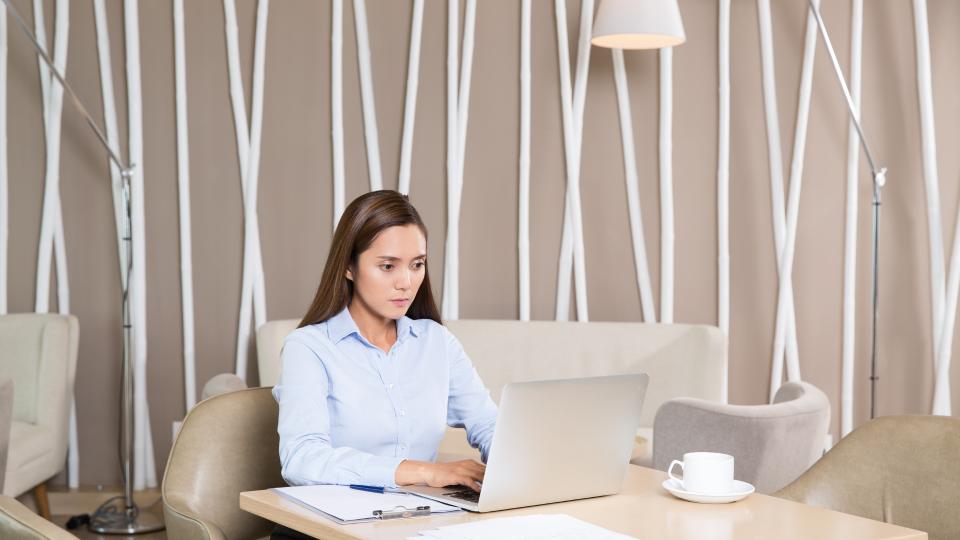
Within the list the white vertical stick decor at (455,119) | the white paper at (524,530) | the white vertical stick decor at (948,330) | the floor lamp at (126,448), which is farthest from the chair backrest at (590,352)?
the white paper at (524,530)

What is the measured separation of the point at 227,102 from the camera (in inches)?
171

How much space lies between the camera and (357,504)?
170cm

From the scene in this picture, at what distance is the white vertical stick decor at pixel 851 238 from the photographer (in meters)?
4.27

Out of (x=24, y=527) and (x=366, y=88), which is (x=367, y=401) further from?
(x=366, y=88)

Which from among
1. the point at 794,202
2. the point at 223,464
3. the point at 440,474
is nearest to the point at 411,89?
the point at 794,202

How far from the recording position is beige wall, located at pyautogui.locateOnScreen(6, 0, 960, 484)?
4312mm

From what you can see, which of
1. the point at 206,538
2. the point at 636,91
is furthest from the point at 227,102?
the point at 206,538

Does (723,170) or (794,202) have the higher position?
(723,170)

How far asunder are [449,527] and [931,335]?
324 cm

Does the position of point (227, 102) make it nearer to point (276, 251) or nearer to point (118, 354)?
point (276, 251)

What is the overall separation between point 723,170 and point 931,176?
0.76 metres

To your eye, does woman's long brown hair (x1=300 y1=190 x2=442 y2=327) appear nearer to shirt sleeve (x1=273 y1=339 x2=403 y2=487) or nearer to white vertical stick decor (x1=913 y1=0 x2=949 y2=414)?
shirt sleeve (x1=273 y1=339 x2=403 y2=487)

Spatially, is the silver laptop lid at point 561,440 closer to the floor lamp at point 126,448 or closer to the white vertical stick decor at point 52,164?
the floor lamp at point 126,448

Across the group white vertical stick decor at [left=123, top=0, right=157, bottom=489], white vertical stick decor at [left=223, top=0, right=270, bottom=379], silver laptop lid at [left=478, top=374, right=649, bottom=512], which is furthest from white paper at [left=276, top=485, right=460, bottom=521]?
white vertical stick decor at [left=123, top=0, right=157, bottom=489]
